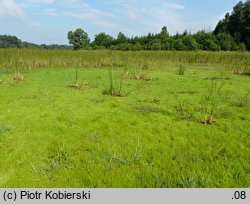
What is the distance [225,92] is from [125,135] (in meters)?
5.52

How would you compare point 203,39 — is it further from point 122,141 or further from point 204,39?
point 122,141

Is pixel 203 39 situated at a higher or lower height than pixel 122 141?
higher

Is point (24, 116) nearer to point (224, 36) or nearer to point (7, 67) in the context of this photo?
point (7, 67)

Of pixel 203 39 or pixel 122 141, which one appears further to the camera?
pixel 203 39

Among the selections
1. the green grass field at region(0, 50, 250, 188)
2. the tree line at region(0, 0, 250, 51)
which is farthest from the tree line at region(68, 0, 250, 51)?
the green grass field at region(0, 50, 250, 188)

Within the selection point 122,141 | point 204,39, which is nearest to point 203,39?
point 204,39

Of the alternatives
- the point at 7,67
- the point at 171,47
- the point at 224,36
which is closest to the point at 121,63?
the point at 7,67

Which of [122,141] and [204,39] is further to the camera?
[204,39]

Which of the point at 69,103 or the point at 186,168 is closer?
the point at 186,168

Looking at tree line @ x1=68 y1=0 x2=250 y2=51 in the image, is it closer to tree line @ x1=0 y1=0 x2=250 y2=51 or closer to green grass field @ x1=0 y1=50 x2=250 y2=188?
tree line @ x1=0 y1=0 x2=250 y2=51

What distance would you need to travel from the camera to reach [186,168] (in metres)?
3.98

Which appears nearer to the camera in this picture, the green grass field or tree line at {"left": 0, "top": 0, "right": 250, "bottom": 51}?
the green grass field

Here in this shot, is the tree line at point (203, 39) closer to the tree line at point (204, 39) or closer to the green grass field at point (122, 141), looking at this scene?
the tree line at point (204, 39)

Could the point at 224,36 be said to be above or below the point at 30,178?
above
